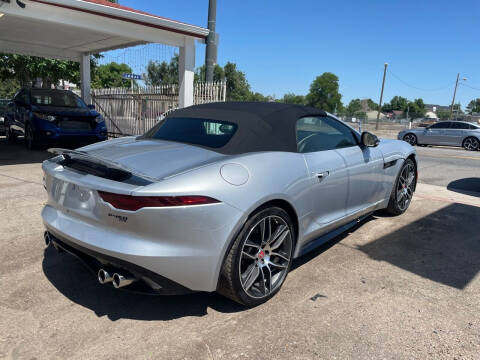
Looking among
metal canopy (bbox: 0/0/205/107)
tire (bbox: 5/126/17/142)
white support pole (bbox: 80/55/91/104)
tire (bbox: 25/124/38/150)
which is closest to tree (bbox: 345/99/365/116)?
white support pole (bbox: 80/55/91/104)

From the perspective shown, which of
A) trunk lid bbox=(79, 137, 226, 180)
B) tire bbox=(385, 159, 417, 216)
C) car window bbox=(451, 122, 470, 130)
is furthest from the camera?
car window bbox=(451, 122, 470, 130)

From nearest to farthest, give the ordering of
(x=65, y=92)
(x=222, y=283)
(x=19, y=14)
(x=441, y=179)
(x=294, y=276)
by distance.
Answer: (x=222, y=283) < (x=294, y=276) < (x=19, y=14) < (x=441, y=179) < (x=65, y=92)

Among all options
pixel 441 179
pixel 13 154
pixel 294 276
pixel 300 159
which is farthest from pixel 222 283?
pixel 13 154

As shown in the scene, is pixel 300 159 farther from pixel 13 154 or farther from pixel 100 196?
pixel 13 154

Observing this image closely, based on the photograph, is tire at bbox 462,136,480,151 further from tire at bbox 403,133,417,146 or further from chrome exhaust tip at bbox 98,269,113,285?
chrome exhaust tip at bbox 98,269,113,285

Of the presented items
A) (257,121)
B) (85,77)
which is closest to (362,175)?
(257,121)

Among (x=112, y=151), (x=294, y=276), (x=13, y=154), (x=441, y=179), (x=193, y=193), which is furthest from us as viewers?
(x=13, y=154)

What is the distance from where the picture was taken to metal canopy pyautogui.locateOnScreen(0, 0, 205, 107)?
25.7ft

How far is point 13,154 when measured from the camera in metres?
9.45

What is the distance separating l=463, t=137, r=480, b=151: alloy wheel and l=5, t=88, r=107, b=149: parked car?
1582 cm

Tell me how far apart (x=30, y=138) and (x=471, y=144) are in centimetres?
1755

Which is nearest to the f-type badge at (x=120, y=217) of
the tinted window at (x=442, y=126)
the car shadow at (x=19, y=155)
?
the car shadow at (x=19, y=155)

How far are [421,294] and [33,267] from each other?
3275mm

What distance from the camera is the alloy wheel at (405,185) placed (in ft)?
16.5
